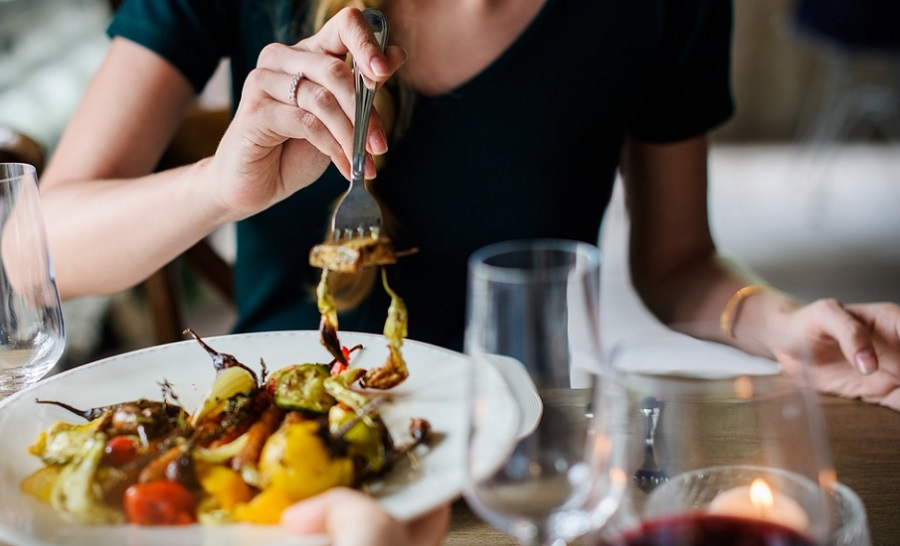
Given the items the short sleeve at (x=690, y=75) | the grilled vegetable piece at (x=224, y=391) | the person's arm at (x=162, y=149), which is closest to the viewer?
the grilled vegetable piece at (x=224, y=391)

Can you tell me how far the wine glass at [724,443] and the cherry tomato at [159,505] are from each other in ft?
0.79

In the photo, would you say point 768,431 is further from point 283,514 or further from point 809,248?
point 809,248

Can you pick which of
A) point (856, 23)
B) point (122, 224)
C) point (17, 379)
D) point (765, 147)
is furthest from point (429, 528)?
point (765, 147)

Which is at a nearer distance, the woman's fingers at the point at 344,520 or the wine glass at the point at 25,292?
the woman's fingers at the point at 344,520

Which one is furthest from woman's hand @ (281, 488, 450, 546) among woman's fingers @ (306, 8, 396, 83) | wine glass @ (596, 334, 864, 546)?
woman's fingers @ (306, 8, 396, 83)

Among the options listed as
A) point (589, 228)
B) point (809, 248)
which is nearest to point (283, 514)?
point (589, 228)

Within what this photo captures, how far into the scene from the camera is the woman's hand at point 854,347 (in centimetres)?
86

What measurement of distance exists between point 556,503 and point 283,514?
6.6 inches

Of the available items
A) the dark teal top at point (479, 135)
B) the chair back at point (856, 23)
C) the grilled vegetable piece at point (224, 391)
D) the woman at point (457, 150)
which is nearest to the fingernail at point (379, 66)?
the grilled vegetable piece at point (224, 391)

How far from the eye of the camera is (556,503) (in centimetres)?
49

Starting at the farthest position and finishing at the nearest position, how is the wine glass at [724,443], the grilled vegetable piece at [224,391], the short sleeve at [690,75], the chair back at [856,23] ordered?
the chair back at [856,23] → the short sleeve at [690,75] → the grilled vegetable piece at [224,391] → the wine glass at [724,443]

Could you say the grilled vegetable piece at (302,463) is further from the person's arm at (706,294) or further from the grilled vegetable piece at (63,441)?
the person's arm at (706,294)

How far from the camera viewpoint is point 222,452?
0.62 meters

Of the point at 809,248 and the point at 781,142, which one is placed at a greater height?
the point at 781,142
